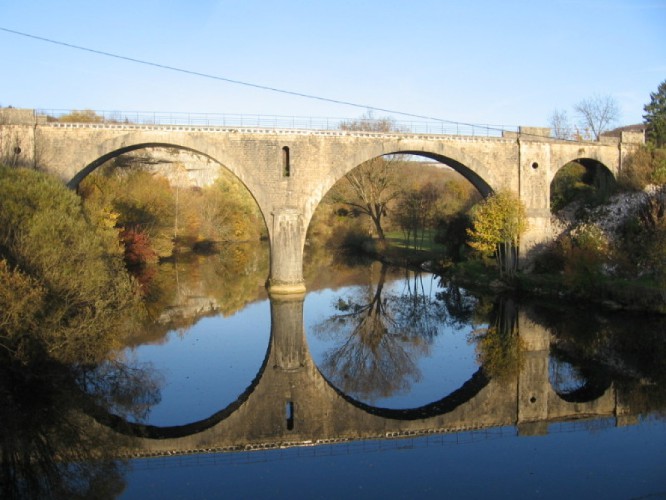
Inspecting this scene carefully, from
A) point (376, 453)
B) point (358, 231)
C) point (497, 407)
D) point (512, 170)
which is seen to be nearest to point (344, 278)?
point (512, 170)

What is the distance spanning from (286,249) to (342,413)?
501 inches

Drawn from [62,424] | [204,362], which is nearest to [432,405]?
[204,362]

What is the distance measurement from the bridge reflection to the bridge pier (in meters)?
9.66

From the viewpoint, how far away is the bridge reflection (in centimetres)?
1067

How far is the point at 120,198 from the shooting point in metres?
32.9

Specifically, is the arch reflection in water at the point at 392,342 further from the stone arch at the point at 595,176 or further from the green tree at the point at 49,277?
the stone arch at the point at 595,176

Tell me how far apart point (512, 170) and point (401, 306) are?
26.0 feet

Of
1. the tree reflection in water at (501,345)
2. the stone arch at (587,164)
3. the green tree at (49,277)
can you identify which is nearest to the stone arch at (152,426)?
the green tree at (49,277)

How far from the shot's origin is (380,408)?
12.2 metres

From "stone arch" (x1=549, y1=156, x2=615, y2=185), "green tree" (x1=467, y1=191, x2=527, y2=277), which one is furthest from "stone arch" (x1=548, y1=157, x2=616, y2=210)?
"green tree" (x1=467, y1=191, x2=527, y2=277)

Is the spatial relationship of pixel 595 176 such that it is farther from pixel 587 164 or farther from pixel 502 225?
pixel 502 225

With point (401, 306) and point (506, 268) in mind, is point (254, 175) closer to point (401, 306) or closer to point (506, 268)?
point (401, 306)

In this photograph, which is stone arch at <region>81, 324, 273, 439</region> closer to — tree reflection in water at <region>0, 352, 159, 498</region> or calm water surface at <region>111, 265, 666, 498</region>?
tree reflection in water at <region>0, 352, 159, 498</region>

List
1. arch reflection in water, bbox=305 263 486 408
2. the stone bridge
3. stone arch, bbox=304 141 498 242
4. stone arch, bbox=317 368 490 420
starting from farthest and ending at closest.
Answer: stone arch, bbox=304 141 498 242 → the stone bridge → arch reflection in water, bbox=305 263 486 408 → stone arch, bbox=317 368 490 420
